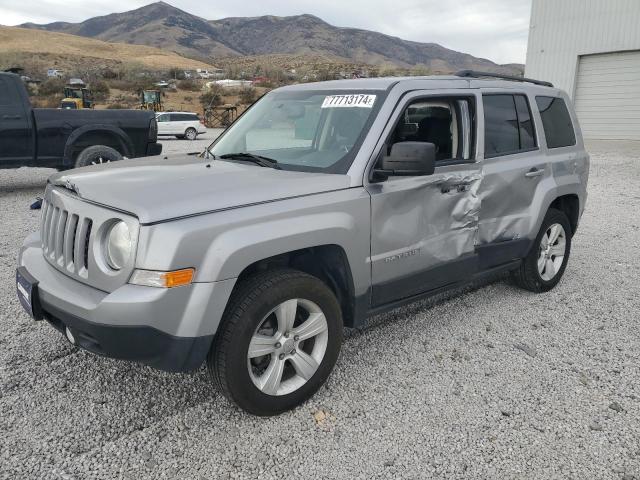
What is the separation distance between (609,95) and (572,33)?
126 inches

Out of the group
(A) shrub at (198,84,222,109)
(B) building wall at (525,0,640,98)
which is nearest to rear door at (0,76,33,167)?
(B) building wall at (525,0,640,98)

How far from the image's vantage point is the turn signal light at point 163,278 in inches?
93.2

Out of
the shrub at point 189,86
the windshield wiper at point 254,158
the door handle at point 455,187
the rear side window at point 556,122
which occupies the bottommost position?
the door handle at point 455,187

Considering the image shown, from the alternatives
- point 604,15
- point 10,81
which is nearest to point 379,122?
point 10,81

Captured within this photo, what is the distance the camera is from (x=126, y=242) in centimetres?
252

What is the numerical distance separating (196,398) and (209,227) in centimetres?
117

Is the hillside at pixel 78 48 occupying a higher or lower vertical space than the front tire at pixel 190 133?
higher

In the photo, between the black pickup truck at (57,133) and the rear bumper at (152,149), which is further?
the rear bumper at (152,149)

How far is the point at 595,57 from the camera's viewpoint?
21.0 meters

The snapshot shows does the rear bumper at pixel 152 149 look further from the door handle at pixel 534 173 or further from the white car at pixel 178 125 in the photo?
the white car at pixel 178 125

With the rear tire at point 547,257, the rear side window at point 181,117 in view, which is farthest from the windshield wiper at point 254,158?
the rear side window at point 181,117

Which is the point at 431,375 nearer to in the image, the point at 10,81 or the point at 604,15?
the point at 10,81

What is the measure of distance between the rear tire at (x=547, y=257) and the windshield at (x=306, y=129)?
2.16m

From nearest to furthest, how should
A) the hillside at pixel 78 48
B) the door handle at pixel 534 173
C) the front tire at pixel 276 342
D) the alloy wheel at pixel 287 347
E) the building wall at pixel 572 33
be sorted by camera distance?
the front tire at pixel 276 342 < the alloy wheel at pixel 287 347 < the door handle at pixel 534 173 < the building wall at pixel 572 33 < the hillside at pixel 78 48
